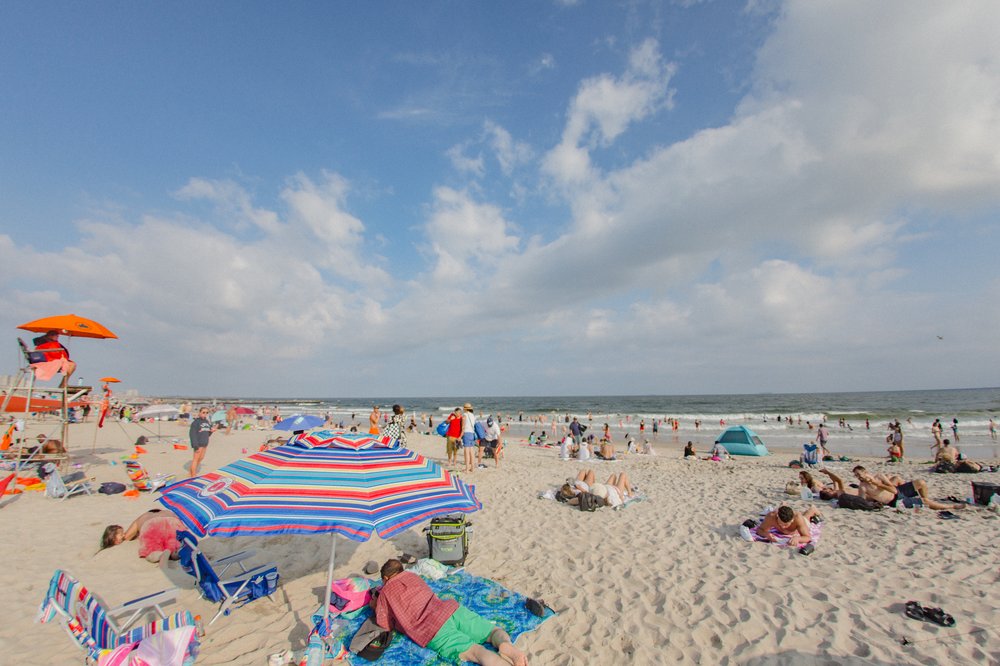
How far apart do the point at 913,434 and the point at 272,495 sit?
40105 millimetres

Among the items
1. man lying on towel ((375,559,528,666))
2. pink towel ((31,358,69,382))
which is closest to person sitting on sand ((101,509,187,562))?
man lying on towel ((375,559,528,666))

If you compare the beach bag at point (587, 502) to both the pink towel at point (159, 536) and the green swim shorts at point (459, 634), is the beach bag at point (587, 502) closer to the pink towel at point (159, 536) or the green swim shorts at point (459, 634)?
the green swim shorts at point (459, 634)

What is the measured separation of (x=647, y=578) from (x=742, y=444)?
57.5ft

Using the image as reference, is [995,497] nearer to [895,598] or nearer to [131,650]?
[895,598]

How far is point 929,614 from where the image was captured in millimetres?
4418

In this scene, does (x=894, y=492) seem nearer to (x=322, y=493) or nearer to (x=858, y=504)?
(x=858, y=504)

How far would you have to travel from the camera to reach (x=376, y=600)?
4.45 m

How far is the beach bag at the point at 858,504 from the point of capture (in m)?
8.55

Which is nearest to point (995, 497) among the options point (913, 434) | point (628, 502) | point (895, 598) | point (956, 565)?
point (956, 565)

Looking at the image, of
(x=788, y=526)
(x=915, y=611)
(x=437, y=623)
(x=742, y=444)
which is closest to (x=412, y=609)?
(x=437, y=623)

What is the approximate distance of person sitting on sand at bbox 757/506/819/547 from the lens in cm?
669

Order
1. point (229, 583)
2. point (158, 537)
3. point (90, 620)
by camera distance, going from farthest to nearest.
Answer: point (158, 537), point (229, 583), point (90, 620)

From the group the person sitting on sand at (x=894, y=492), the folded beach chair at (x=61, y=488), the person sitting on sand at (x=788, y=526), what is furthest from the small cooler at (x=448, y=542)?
the folded beach chair at (x=61, y=488)

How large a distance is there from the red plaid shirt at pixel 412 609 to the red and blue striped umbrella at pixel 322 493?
1.04 meters
